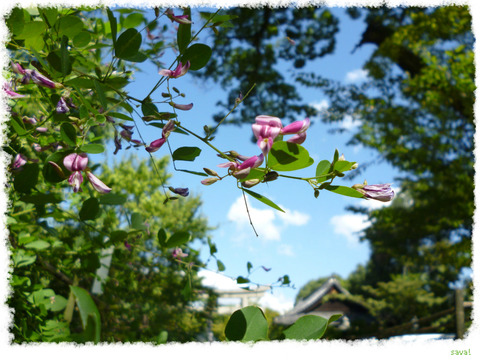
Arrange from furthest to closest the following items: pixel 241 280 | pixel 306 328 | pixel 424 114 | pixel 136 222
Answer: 1. pixel 424 114
2. pixel 241 280
3. pixel 136 222
4. pixel 306 328

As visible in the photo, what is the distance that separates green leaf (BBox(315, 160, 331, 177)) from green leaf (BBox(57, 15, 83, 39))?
45 cm

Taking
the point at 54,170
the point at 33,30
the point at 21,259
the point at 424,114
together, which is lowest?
the point at 21,259

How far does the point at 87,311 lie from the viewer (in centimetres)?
28

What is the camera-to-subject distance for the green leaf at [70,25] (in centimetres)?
64

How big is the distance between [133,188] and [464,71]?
5598mm

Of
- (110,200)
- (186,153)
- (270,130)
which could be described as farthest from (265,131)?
(110,200)

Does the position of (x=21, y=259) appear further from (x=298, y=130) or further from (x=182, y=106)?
(x=298, y=130)

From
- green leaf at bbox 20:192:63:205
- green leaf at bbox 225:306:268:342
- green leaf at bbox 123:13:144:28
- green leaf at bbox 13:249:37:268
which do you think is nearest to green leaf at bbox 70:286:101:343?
green leaf at bbox 225:306:268:342

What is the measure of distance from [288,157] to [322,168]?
0.35ft

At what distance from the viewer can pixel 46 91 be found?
72 centimetres

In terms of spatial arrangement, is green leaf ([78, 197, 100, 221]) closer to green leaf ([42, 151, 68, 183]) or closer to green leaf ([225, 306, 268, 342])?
green leaf ([42, 151, 68, 183])

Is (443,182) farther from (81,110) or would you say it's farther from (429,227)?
(81,110)

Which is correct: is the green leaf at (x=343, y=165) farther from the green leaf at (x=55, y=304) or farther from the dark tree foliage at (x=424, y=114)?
the dark tree foliage at (x=424, y=114)

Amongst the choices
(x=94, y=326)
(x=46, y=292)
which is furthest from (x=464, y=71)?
(x=94, y=326)
